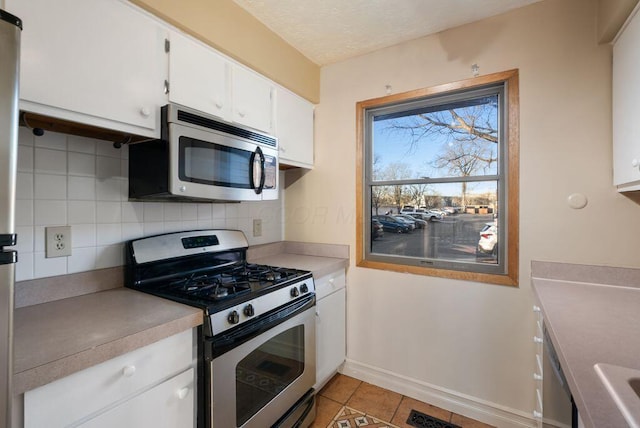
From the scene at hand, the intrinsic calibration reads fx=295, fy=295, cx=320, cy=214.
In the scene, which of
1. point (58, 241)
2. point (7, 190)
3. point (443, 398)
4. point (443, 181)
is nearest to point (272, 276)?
point (58, 241)

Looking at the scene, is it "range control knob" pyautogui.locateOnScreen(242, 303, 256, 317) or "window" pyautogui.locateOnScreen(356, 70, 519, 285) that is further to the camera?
"window" pyautogui.locateOnScreen(356, 70, 519, 285)

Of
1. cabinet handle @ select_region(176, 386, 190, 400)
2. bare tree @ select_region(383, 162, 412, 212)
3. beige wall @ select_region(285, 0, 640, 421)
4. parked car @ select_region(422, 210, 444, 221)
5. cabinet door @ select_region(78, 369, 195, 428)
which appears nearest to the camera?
cabinet door @ select_region(78, 369, 195, 428)

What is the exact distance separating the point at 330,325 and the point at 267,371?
699mm

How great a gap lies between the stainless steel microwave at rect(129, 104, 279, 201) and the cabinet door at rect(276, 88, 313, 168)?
12.9 inches

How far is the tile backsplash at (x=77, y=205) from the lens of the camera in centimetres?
117

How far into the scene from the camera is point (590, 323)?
40.7 inches

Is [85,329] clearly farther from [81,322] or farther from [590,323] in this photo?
[590,323]

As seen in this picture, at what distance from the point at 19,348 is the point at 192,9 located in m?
1.50

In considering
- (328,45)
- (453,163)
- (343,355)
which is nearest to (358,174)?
(453,163)

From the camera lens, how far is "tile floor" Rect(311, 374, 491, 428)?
1776 mm

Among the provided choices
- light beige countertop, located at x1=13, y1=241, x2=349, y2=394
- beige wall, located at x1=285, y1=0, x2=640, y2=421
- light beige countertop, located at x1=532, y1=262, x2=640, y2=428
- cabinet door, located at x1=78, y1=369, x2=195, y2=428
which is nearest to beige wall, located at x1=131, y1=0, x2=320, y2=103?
beige wall, located at x1=285, y1=0, x2=640, y2=421

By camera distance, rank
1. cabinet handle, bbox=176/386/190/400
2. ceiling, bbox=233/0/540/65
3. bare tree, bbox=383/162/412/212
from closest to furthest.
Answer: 1. cabinet handle, bbox=176/386/190/400
2. ceiling, bbox=233/0/540/65
3. bare tree, bbox=383/162/412/212

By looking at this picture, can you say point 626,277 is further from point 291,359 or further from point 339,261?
point 291,359

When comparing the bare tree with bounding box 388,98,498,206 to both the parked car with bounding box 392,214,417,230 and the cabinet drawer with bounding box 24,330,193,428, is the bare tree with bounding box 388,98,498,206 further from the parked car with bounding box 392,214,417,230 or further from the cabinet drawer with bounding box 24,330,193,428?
the cabinet drawer with bounding box 24,330,193,428
